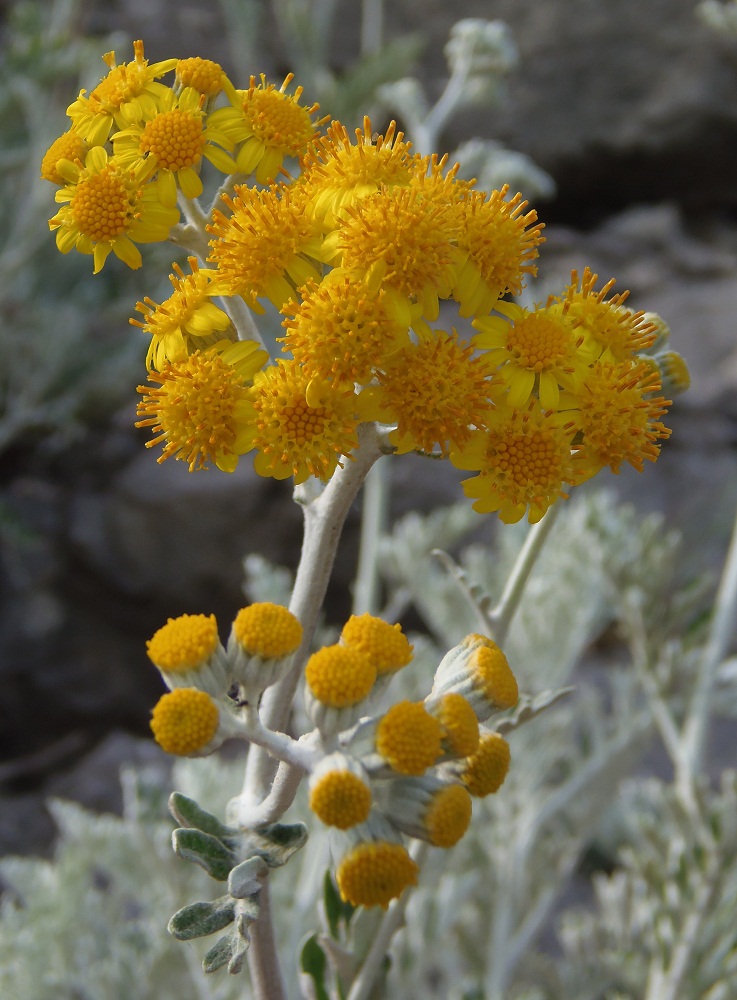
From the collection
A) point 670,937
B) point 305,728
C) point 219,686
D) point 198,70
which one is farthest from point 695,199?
point 219,686

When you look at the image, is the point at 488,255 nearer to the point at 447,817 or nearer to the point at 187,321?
the point at 187,321

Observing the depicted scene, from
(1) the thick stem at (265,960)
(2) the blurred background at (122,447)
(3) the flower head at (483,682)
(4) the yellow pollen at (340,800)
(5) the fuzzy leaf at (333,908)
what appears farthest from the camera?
(2) the blurred background at (122,447)

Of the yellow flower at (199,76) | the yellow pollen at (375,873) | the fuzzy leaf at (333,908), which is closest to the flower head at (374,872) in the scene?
the yellow pollen at (375,873)

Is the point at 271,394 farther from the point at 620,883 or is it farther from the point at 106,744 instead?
the point at 106,744

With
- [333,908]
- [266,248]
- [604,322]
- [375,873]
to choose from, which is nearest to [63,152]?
[266,248]

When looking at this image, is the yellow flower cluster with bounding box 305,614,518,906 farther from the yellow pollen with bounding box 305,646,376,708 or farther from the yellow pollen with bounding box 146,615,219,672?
the yellow pollen with bounding box 146,615,219,672

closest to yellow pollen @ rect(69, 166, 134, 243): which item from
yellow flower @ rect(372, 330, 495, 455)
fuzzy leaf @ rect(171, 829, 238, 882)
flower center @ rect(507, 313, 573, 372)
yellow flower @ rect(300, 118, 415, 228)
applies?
yellow flower @ rect(300, 118, 415, 228)

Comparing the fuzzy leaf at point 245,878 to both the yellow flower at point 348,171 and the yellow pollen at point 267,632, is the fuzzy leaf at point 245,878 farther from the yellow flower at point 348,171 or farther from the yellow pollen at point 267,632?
→ the yellow flower at point 348,171
